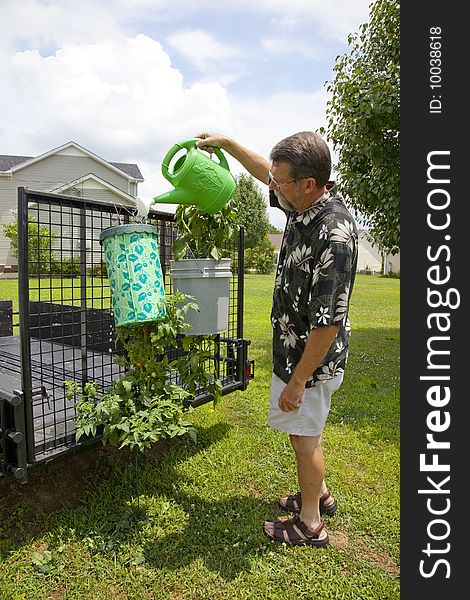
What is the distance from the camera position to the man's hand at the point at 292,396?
2146mm

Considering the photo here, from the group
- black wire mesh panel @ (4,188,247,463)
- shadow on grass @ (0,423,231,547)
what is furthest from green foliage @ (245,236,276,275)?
shadow on grass @ (0,423,231,547)

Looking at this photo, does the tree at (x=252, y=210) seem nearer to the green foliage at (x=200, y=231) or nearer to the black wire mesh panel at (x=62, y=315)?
the black wire mesh panel at (x=62, y=315)

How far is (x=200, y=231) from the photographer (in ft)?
9.07

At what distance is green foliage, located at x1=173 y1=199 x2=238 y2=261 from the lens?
275 cm

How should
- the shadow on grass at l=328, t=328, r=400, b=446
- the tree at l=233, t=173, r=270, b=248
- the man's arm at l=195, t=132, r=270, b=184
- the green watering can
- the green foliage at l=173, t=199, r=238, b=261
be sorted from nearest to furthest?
1. the green watering can
2. the man's arm at l=195, t=132, r=270, b=184
3. the green foliage at l=173, t=199, r=238, b=261
4. the shadow on grass at l=328, t=328, r=400, b=446
5. the tree at l=233, t=173, r=270, b=248

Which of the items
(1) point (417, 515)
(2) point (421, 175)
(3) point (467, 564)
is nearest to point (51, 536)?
(1) point (417, 515)

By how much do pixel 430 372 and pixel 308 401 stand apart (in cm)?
60

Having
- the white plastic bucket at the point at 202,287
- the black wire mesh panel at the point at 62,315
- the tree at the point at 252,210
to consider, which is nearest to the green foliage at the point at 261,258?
the tree at the point at 252,210

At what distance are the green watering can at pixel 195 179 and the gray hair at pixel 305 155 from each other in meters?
0.46

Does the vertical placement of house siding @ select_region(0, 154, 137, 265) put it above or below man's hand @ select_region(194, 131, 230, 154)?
above

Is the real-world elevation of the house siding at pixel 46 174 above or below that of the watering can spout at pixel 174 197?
above

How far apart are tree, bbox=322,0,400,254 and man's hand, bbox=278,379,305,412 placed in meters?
4.22

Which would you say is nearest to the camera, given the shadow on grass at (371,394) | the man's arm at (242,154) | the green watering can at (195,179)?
the green watering can at (195,179)

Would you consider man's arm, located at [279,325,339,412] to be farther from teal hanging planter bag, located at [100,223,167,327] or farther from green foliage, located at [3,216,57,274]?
green foliage, located at [3,216,57,274]
